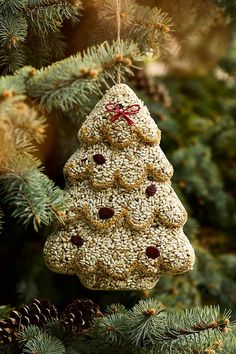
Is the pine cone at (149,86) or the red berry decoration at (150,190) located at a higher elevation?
the pine cone at (149,86)

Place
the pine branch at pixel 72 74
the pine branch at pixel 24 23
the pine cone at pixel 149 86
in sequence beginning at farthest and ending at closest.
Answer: the pine cone at pixel 149 86 → the pine branch at pixel 24 23 → the pine branch at pixel 72 74

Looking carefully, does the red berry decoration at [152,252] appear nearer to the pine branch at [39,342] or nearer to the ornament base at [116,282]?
the ornament base at [116,282]

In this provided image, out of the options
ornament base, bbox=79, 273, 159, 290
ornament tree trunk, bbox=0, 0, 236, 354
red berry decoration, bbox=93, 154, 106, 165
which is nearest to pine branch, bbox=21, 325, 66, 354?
ornament tree trunk, bbox=0, 0, 236, 354

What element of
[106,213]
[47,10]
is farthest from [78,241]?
[47,10]

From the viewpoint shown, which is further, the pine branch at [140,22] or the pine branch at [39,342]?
the pine branch at [140,22]

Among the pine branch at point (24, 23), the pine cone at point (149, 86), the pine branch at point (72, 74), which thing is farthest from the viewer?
the pine cone at point (149, 86)

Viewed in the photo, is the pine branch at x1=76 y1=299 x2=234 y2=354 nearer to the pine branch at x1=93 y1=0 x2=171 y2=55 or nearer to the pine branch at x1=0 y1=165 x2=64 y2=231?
the pine branch at x1=0 y1=165 x2=64 y2=231

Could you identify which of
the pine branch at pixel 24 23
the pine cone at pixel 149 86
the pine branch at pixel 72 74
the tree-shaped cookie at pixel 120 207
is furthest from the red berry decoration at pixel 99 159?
the pine cone at pixel 149 86
